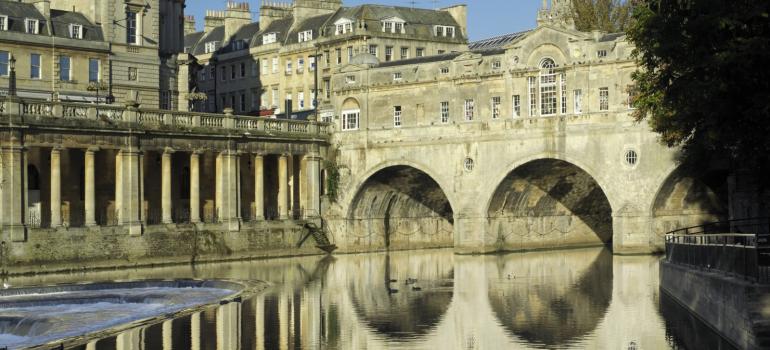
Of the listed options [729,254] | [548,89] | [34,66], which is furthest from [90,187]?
[729,254]

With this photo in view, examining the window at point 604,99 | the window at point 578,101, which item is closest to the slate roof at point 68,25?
the window at point 578,101

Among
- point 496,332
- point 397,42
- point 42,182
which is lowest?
point 496,332

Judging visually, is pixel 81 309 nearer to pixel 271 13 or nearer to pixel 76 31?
pixel 76 31

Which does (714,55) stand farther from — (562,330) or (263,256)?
(263,256)

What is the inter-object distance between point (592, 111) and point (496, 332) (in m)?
31.1

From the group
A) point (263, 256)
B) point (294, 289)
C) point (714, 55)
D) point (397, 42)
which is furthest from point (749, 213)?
point (397, 42)

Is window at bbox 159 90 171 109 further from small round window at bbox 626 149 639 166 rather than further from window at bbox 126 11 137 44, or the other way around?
small round window at bbox 626 149 639 166

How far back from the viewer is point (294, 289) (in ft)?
160

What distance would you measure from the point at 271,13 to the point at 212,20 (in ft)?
34.8

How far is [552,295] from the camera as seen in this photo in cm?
4525

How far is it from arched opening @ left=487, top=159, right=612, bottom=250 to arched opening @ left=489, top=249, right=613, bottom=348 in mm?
2317

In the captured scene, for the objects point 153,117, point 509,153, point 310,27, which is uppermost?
point 310,27

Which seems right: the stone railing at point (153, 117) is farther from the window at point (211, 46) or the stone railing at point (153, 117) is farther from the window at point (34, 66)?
the window at point (211, 46)

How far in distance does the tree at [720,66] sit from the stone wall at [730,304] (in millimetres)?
3835
